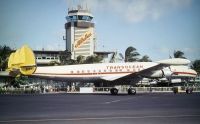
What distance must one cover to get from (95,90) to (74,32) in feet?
231

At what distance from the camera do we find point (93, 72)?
42906 millimetres

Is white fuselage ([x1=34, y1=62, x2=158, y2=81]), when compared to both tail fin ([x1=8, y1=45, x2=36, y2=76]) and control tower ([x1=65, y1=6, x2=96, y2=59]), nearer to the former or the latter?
tail fin ([x1=8, y1=45, x2=36, y2=76])

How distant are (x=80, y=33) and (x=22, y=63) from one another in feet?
277

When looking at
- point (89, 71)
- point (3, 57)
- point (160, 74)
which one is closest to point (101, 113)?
point (89, 71)

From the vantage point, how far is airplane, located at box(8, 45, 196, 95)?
4106cm

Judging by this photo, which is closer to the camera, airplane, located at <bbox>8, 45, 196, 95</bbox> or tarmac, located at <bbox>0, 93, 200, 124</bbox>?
tarmac, located at <bbox>0, 93, 200, 124</bbox>

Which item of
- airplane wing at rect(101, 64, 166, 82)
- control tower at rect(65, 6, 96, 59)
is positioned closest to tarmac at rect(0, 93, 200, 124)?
airplane wing at rect(101, 64, 166, 82)

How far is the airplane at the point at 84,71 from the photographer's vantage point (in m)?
41.1

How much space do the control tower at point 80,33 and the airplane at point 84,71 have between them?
2894 inches

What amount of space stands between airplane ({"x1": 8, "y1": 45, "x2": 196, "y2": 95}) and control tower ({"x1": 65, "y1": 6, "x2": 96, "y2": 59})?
73515 mm

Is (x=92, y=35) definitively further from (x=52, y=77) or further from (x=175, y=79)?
(x=52, y=77)

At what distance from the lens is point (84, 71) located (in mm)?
42531

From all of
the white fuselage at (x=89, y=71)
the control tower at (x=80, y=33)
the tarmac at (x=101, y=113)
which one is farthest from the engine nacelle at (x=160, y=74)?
the control tower at (x=80, y=33)

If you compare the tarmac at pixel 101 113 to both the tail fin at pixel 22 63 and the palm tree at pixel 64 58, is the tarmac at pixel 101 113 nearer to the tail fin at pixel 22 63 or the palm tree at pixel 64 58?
the tail fin at pixel 22 63
